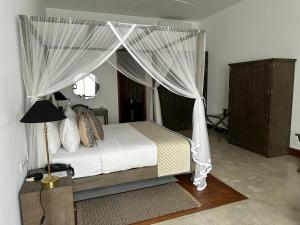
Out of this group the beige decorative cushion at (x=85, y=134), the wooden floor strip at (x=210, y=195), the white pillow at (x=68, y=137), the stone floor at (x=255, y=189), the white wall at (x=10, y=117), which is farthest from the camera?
the beige decorative cushion at (x=85, y=134)

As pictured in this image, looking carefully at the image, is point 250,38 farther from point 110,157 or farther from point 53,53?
point 53,53

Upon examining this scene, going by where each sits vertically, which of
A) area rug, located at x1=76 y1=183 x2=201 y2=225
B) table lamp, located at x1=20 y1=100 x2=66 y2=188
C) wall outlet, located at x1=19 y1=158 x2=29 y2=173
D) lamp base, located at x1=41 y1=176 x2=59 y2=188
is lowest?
area rug, located at x1=76 y1=183 x2=201 y2=225

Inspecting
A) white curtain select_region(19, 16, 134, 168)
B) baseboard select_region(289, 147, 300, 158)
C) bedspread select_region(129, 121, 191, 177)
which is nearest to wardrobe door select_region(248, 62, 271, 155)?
baseboard select_region(289, 147, 300, 158)

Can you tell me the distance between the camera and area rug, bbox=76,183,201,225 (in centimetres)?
Answer: 237

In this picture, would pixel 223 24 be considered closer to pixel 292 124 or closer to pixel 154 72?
pixel 292 124

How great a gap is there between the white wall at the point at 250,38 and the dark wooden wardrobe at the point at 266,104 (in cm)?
14

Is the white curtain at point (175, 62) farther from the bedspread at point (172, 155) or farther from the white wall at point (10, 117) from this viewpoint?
the white wall at point (10, 117)

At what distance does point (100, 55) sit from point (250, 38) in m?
3.61

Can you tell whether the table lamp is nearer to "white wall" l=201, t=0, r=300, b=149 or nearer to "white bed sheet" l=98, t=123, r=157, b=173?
"white bed sheet" l=98, t=123, r=157, b=173

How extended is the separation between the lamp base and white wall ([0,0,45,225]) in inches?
8.0

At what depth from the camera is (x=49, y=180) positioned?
198 centimetres

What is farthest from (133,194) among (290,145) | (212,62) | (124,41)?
(212,62)

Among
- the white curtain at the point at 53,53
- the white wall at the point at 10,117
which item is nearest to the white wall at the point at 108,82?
the white curtain at the point at 53,53

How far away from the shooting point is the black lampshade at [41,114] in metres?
1.77
